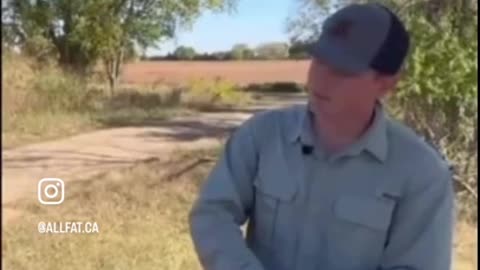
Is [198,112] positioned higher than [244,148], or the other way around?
[244,148]

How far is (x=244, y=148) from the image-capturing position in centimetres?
96

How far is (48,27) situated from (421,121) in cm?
123

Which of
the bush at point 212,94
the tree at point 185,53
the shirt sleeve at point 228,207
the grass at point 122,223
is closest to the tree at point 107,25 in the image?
the tree at point 185,53

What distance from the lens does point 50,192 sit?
2.14 metres

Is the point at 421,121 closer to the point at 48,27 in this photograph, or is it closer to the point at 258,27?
the point at 258,27

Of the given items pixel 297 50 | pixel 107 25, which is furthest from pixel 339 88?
pixel 107 25

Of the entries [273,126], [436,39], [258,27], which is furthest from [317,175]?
[436,39]

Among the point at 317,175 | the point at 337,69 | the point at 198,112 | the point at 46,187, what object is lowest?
the point at 46,187

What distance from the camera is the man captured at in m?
0.94

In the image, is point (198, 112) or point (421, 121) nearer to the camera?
point (198, 112)

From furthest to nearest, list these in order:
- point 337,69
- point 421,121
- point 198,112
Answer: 1. point 421,121
2. point 198,112
3. point 337,69

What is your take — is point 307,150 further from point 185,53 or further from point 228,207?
point 185,53

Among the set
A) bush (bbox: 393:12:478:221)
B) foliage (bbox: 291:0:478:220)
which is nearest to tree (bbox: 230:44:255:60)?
foliage (bbox: 291:0:478:220)

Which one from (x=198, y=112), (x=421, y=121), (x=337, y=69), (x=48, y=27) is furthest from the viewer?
(x=421, y=121)
